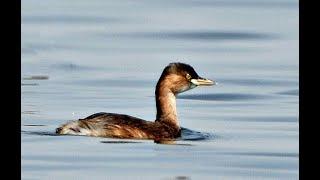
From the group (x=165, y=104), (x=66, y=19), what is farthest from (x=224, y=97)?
(x=66, y=19)

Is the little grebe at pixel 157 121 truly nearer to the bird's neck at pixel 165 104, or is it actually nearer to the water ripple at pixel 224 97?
the bird's neck at pixel 165 104

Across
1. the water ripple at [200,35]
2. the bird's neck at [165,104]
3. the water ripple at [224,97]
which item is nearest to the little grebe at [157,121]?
the bird's neck at [165,104]

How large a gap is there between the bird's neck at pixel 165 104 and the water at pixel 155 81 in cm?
24

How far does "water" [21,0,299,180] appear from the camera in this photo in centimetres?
1103

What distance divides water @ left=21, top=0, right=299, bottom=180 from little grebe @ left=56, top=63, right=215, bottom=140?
0.14 meters

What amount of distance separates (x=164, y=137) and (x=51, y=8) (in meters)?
11.3

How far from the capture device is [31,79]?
1666cm

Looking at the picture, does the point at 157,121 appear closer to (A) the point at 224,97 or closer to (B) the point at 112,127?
(B) the point at 112,127

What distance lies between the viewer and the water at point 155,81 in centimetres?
1103

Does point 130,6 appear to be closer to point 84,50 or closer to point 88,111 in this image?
point 84,50

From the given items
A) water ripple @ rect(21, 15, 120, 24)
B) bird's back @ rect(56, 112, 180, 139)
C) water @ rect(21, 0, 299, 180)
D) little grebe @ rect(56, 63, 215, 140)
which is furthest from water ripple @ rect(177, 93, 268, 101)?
water ripple @ rect(21, 15, 120, 24)

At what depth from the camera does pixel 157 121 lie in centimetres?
1339

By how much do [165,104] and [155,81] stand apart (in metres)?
3.14
